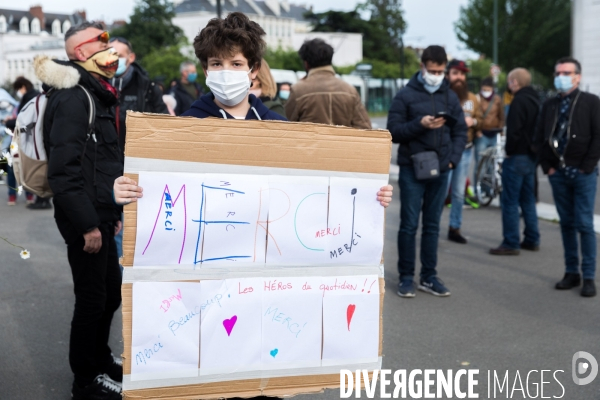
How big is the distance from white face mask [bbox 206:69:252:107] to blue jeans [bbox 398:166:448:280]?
3.73 meters

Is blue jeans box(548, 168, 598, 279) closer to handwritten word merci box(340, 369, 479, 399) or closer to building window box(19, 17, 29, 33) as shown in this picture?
handwritten word merci box(340, 369, 479, 399)

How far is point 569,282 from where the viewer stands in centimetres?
725

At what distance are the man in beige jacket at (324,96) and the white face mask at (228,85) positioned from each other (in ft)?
10.7

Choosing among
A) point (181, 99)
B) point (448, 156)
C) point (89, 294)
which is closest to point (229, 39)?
point (89, 294)

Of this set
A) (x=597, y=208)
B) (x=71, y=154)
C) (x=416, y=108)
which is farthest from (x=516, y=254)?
(x=71, y=154)

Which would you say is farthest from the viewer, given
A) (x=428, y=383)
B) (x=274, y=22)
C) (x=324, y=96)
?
(x=274, y=22)

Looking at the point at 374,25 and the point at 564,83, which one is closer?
the point at 564,83

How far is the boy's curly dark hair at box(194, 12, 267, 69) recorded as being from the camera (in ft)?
10.9

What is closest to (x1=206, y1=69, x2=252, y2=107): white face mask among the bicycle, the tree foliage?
the bicycle

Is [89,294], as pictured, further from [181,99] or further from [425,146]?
[181,99]

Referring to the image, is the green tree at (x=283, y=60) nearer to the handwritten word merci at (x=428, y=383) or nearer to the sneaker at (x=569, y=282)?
the sneaker at (x=569, y=282)

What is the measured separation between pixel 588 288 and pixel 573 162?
1.09m

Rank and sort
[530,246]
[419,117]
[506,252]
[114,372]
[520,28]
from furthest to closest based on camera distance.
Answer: [520,28] < [530,246] < [506,252] < [419,117] < [114,372]

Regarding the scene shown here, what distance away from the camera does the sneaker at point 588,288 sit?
6918 millimetres
